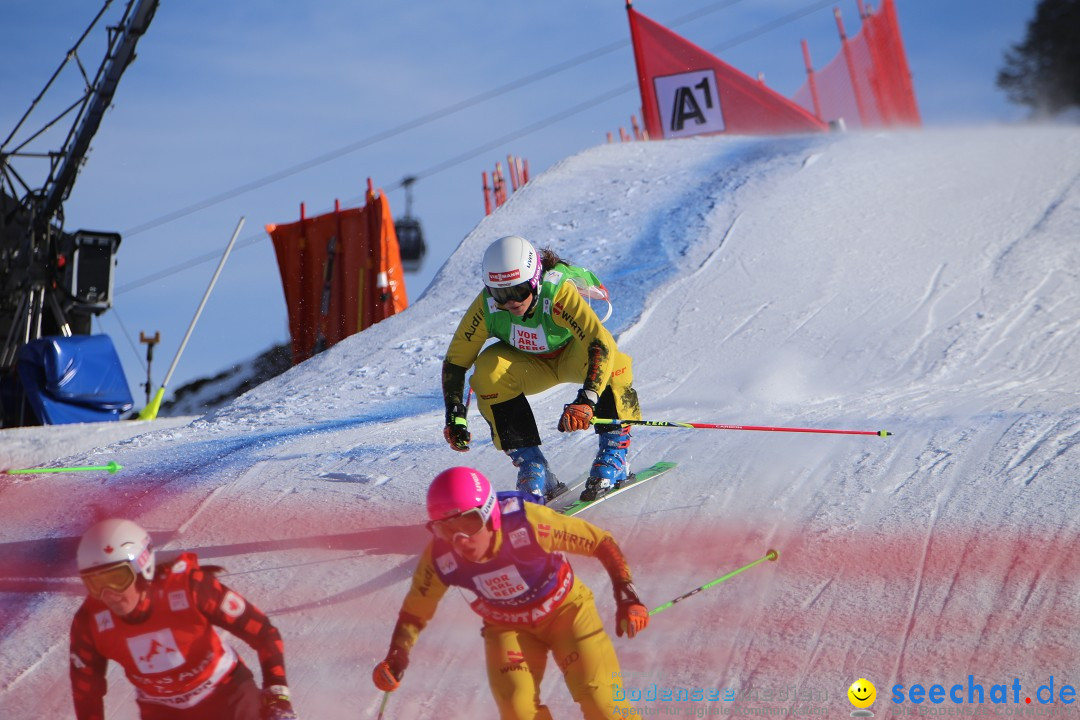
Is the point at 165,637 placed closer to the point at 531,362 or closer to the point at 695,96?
the point at 531,362

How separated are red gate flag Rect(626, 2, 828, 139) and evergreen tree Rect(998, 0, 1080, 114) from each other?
66.0 feet

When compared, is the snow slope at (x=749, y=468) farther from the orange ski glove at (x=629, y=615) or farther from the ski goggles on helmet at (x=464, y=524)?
the ski goggles on helmet at (x=464, y=524)

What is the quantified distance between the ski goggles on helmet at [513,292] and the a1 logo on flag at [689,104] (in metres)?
10.9

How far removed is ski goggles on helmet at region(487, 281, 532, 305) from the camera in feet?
17.6

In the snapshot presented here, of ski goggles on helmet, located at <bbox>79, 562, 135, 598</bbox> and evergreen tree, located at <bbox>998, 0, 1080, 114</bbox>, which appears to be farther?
evergreen tree, located at <bbox>998, 0, 1080, 114</bbox>

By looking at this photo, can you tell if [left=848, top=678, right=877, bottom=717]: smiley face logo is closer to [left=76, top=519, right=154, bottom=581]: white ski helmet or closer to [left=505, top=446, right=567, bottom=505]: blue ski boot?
[left=505, top=446, right=567, bottom=505]: blue ski boot

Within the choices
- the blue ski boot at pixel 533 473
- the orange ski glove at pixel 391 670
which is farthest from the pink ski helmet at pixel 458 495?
the blue ski boot at pixel 533 473

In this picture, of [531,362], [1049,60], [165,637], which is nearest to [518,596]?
[165,637]

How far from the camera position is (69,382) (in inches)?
483

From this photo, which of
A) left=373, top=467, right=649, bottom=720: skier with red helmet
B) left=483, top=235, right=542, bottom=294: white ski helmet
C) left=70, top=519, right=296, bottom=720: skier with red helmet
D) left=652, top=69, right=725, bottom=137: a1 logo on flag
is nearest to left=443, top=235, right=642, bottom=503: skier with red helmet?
left=483, top=235, right=542, bottom=294: white ski helmet

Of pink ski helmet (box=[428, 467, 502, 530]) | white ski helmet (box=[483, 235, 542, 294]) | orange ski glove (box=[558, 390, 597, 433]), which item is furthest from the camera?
white ski helmet (box=[483, 235, 542, 294])

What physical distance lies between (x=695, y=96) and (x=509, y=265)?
1117 centimetres

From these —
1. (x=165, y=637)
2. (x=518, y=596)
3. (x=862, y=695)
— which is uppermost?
(x=165, y=637)

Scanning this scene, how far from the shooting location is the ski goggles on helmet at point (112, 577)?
342 cm
